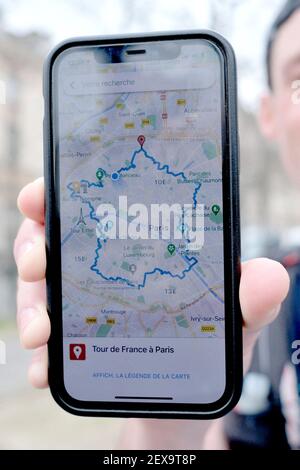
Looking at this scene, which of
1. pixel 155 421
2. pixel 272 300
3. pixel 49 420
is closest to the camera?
pixel 272 300

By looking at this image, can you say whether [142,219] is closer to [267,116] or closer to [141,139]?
[141,139]

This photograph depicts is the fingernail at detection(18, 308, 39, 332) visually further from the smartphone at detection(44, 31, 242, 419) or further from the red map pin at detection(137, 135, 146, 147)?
the red map pin at detection(137, 135, 146, 147)

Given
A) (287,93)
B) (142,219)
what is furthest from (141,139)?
(287,93)

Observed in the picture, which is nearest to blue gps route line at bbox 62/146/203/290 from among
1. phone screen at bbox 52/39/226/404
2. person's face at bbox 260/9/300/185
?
phone screen at bbox 52/39/226/404

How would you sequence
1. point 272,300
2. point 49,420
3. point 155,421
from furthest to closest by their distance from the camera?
1. point 49,420
2. point 155,421
3. point 272,300

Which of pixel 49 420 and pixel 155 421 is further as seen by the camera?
pixel 49 420

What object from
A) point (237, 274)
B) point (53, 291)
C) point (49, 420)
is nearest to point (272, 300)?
point (237, 274)

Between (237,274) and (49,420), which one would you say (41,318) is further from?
(49,420)

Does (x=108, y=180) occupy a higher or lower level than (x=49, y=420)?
higher
